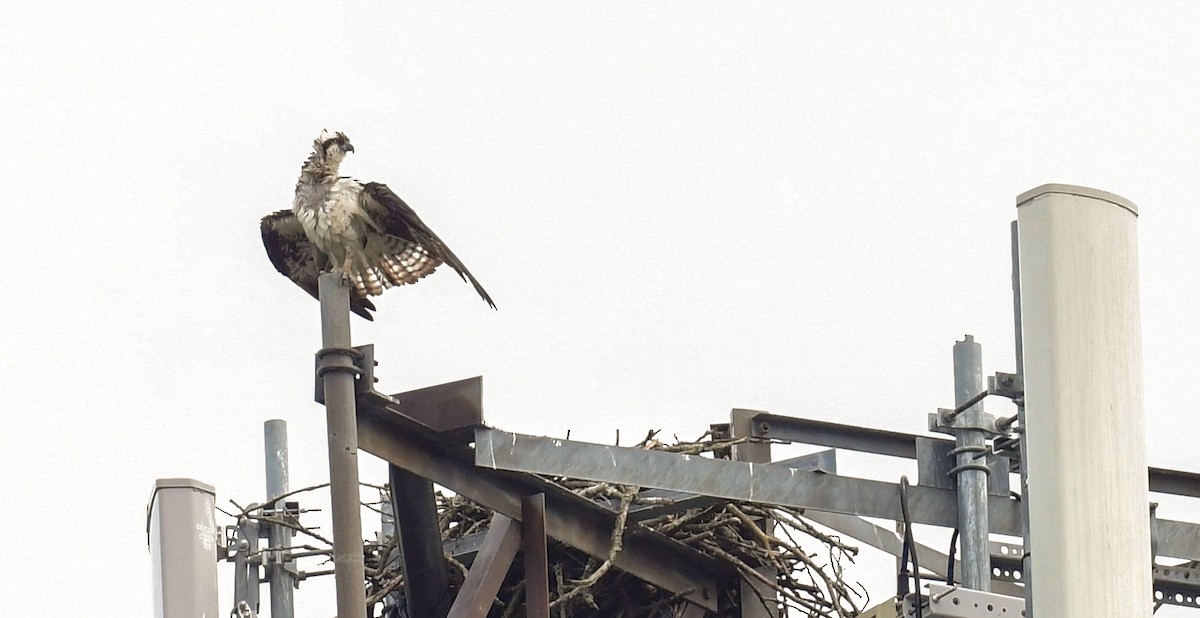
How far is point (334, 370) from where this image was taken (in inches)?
277

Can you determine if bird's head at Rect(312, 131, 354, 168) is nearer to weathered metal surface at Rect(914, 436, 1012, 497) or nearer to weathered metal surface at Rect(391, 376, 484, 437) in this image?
weathered metal surface at Rect(391, 376, 484, 437)


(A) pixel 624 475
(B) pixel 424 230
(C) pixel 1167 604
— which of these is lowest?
(C) pixel 1167 604

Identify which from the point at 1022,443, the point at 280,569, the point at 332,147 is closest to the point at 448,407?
the point at 332,147

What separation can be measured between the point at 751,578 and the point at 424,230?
8.29ft

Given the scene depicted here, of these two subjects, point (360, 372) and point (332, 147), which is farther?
point (332, 147)

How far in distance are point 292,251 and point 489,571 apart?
2039 millimetres

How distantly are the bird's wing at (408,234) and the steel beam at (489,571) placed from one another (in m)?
1.13

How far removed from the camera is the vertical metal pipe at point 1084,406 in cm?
453

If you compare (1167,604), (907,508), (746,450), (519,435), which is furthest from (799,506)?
(1167,604)

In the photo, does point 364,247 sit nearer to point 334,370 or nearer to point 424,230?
point 424,230

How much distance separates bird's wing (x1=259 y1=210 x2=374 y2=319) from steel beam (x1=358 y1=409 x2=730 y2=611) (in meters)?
1.24

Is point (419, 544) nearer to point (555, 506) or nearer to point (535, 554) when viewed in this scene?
point (535, 554)

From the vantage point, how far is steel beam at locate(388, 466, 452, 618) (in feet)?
26.4

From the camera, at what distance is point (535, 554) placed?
8.26m
